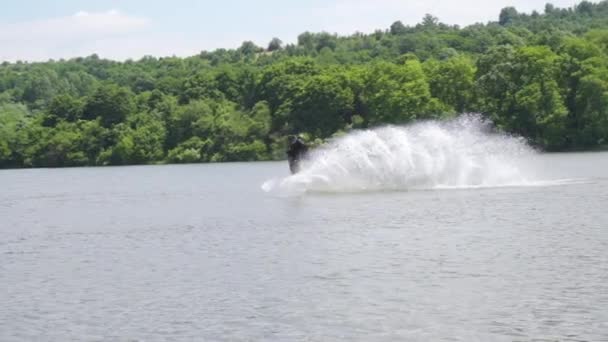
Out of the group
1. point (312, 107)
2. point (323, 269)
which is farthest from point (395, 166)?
point (312, 107)

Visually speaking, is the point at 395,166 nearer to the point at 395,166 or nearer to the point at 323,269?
the point at 395,166

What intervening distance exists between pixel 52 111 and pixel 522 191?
121m

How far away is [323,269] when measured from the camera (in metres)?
30.7

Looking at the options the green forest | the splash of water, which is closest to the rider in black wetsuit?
the splash of water

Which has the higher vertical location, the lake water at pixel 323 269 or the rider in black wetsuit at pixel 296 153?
the rider in black wetsuit at pixel 296 153

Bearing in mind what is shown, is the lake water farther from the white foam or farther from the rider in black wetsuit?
the rider in black wetsuit

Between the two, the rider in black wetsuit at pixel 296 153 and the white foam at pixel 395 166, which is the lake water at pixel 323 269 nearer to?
the white foam at pixel 395 166

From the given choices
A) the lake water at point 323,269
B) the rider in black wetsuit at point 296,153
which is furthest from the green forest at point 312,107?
the lake water at point 323,269

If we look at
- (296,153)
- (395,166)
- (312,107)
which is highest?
(312,107)

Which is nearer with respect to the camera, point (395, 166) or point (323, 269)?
point (323, 269)

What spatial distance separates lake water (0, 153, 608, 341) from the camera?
23.3m

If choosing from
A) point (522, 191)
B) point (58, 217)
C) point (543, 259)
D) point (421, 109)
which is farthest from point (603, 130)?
point (543, 259)

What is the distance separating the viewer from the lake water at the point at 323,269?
23344 millimetres

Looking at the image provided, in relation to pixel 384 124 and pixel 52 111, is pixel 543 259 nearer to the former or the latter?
pixel 384 124
